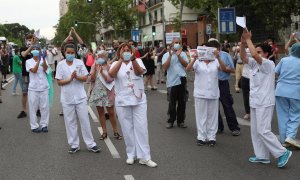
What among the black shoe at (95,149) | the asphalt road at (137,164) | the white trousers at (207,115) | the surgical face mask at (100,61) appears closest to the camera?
the asphalt road at (137,164)

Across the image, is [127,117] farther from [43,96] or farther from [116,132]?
[43,96]

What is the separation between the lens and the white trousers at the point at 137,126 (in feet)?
22.7

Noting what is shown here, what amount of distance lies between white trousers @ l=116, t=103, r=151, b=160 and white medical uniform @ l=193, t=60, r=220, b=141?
1607 millimetres

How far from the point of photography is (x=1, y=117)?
12.5 meters

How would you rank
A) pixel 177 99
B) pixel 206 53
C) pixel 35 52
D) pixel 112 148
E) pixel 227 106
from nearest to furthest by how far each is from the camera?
pixel 206 53, pixel 112 148, pixel 227 106, pixel 35 52, pixel 177 99

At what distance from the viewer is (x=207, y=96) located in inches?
323

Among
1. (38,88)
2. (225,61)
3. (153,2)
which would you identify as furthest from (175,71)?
(153,2)

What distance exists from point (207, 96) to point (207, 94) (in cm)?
4

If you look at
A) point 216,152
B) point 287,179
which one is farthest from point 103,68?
point 287,179

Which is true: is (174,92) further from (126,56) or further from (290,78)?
(126,56)

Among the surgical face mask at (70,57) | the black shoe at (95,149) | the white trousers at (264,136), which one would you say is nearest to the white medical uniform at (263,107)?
the white trousers at (264,136)

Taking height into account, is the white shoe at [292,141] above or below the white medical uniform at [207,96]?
below

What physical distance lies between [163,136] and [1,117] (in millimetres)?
5225

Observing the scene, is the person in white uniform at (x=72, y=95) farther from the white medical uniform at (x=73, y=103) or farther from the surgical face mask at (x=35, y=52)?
the surgical face mask at (x=35, y=52)
